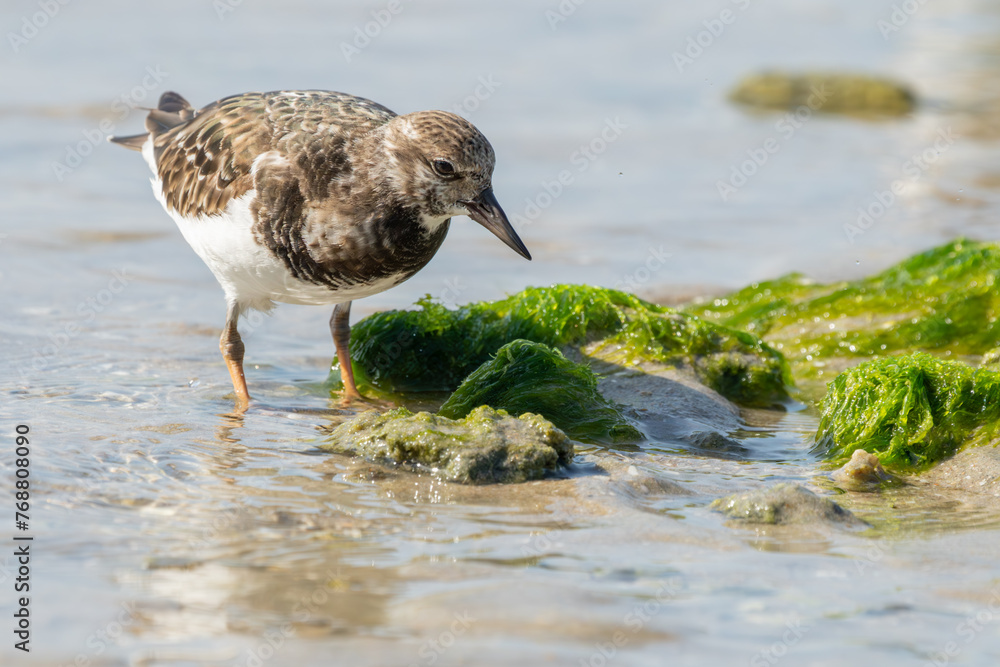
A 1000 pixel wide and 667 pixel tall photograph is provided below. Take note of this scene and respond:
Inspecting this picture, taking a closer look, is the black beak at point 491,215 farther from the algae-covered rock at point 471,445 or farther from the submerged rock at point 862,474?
the submerged rock at point 862,474

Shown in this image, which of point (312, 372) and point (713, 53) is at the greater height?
point (713, 53)

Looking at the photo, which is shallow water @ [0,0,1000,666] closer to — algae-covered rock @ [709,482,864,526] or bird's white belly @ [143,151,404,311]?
algae-covered rock @ [709,482,864,526]

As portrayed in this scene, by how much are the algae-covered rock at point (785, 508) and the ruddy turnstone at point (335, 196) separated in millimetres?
1518

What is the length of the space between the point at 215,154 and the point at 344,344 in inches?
43.4

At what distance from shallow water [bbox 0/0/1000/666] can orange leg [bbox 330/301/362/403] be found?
160mm

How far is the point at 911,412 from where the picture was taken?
450 centimetres

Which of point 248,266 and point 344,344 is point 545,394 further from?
point 248,266

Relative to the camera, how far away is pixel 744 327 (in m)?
6.43

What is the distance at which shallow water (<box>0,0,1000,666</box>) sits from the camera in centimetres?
283

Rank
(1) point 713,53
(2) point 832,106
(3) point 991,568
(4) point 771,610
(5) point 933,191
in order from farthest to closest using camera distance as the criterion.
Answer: (1) point 713,53 → (2) point 832,106 → (5) point 933,191 → (3) point 991,568 → (4) point 771,610

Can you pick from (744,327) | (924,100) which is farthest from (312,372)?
(924,100)

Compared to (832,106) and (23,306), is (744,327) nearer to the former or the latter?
(23,306)

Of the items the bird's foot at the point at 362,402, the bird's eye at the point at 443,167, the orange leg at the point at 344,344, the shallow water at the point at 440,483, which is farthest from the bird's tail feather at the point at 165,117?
the bird's eye at the point at 443,167

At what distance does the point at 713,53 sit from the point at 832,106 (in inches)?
126
